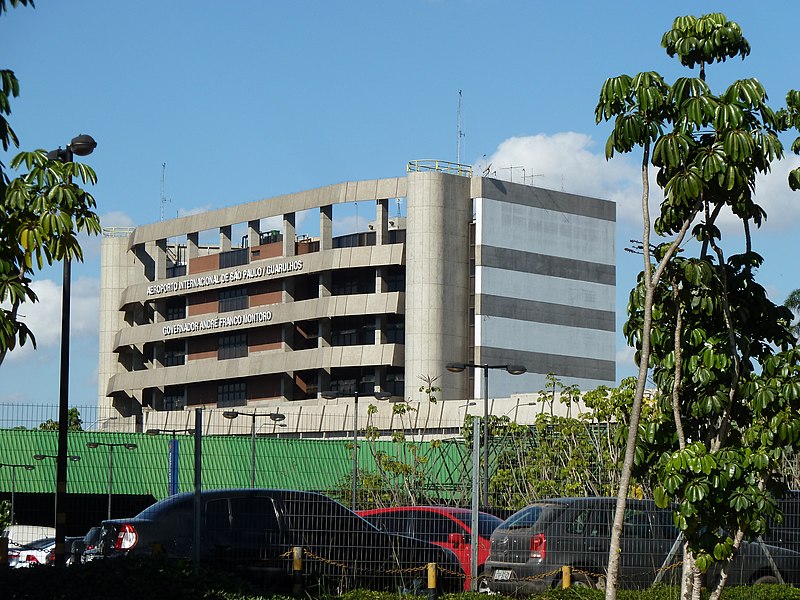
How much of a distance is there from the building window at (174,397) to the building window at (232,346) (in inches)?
193

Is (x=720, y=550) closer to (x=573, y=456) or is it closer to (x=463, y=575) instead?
(x=463, y=575)

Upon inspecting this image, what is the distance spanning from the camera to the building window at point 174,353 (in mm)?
93062

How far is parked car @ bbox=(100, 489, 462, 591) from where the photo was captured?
15938mm

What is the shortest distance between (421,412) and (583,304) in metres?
19.3

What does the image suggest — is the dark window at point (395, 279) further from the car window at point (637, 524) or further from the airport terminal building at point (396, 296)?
the car window at point (637, 524)

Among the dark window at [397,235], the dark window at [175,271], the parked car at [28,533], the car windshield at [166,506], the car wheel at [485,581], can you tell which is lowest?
the parked car at [28,533]

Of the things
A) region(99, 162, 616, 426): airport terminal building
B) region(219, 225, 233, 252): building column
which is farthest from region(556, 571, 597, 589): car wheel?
region(219, 225, 233, 252): building column

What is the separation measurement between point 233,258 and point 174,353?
964 centimetres

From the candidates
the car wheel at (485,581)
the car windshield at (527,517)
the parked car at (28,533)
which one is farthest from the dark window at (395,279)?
the car wheel at (485,581)

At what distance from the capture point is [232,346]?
88.4 meters

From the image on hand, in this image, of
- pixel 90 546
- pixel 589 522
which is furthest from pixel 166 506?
pixel 589 522

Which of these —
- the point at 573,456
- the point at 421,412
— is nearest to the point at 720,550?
the point at 573,456

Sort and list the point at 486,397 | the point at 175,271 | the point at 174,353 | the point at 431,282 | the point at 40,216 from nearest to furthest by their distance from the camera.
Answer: the point at 40,216 < the point at 486,397 < the point at 431,282 < the point at 174,353 < the point at 175,271

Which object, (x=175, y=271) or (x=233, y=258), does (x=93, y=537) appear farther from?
(x=175, y=271)
